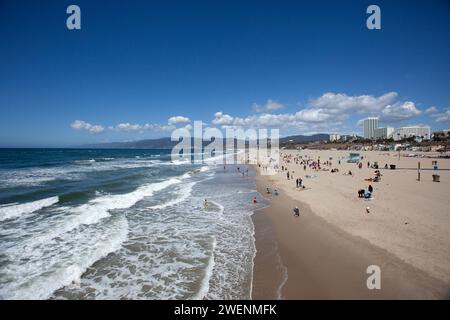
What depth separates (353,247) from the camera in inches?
377

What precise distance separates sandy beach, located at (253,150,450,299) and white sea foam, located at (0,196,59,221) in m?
14.0

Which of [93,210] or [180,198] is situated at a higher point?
[93,210]

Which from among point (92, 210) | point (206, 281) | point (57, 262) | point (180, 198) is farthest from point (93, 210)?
point (206, 281)

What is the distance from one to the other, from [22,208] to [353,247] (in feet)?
61.8

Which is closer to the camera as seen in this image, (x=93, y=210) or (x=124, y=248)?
(x=124, y=248)

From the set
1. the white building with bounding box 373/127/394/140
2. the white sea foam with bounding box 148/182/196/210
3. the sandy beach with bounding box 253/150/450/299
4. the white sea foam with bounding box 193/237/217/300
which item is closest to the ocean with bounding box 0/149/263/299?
the white sea foam with bounding box 193/237/217/300

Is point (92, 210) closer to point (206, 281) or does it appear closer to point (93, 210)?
point (93, 210)

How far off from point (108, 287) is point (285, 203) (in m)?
12.9

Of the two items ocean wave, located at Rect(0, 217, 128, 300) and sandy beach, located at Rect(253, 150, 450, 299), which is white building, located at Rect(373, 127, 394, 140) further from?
ocean wave, located at Rect(0, 217, 128, 300)

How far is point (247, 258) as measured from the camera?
9.25m

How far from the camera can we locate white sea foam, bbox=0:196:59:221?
14.4m

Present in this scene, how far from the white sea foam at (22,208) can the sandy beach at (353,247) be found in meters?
14.0
